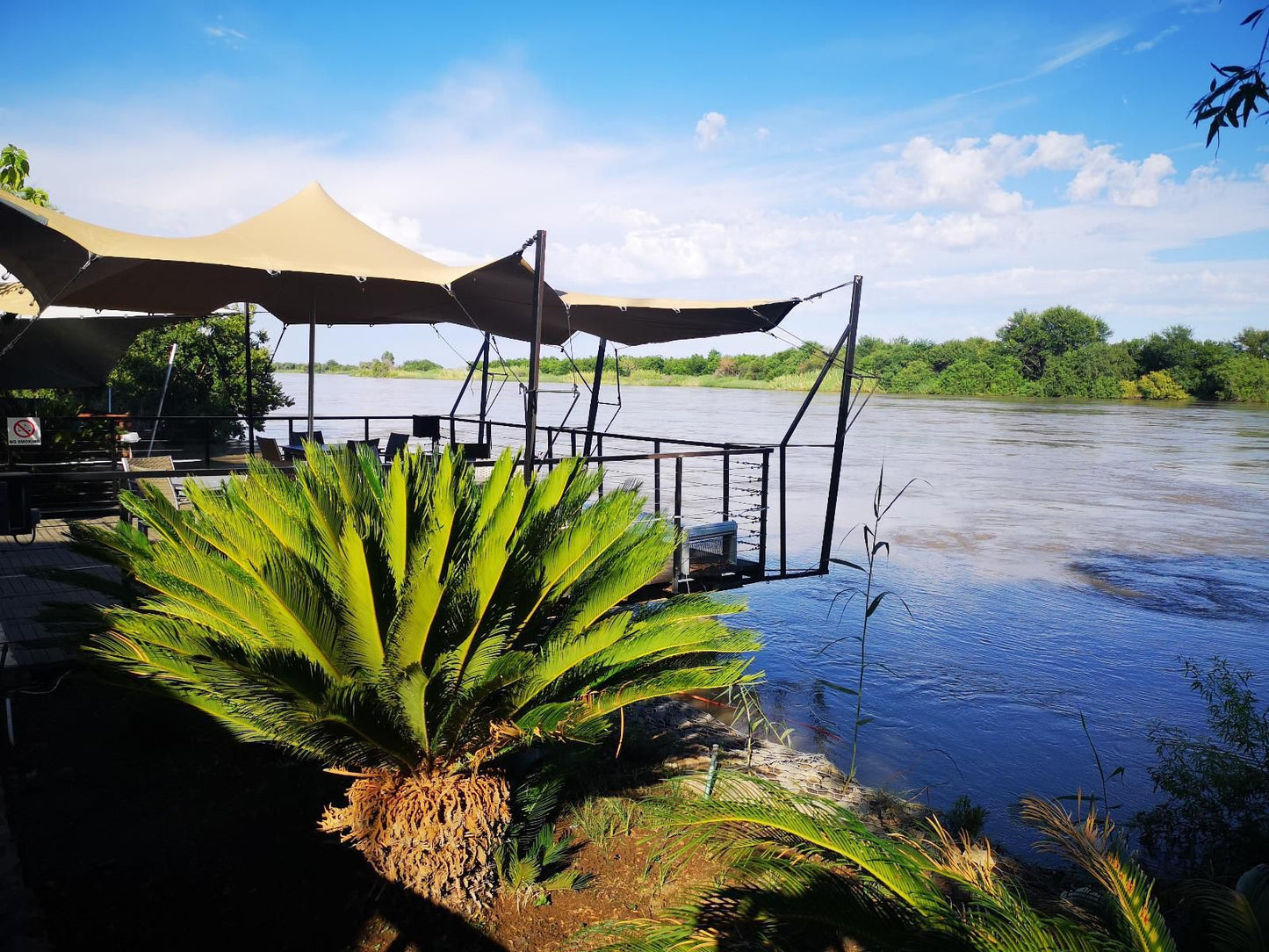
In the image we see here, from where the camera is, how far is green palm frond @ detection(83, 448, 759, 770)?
3.23 metres

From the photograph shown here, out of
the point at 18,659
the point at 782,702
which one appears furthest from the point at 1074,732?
the point at 18,659

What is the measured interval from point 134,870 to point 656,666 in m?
2.27

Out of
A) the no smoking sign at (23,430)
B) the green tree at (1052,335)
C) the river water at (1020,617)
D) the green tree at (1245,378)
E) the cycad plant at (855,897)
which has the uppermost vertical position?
the green tree at (1052,335)

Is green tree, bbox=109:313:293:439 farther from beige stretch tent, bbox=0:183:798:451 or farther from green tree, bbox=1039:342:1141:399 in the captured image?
green tree, bbox=1039:342:1141:399

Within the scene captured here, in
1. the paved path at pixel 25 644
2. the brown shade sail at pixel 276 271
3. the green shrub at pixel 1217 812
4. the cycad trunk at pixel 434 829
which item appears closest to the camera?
the paved path at pixel 25 644

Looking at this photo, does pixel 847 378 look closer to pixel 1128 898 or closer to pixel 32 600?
pixel 1128 898

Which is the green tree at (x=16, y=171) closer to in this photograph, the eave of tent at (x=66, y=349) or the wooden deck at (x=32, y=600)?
the eave of tent at (x=66, y=349)

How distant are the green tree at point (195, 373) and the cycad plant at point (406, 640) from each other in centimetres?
1561

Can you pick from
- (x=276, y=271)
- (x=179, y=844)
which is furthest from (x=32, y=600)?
(x=179, y=844)

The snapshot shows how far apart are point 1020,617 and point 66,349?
38.3ft

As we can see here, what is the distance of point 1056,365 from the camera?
6712 cm

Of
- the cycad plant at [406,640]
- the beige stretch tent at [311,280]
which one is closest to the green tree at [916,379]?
the beige stretch tent at [311,280]

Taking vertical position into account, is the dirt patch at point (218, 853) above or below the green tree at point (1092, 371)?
below

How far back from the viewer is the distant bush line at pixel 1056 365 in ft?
201
